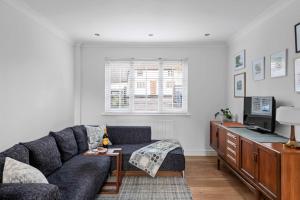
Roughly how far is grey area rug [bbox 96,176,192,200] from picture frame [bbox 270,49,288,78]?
2.07 meters

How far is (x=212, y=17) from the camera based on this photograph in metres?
3.41

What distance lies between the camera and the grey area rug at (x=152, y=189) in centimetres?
296

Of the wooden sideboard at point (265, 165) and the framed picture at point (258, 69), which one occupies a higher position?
the framed picture at point (258, 69)

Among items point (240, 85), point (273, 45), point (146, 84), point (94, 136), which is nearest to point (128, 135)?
point (94, 136)

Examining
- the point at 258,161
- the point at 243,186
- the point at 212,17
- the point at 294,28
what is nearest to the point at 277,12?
the point at 294,28

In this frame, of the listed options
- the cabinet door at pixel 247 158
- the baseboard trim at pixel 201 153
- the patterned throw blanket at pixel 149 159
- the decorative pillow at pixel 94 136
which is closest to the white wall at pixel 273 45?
the cabinet door at pixel 247 158

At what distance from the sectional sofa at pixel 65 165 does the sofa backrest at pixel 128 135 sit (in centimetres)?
15

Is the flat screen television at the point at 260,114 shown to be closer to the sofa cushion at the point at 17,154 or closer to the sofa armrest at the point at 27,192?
the sofa armrest at the point at 27,192

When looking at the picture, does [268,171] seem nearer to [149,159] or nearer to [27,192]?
[149,159]

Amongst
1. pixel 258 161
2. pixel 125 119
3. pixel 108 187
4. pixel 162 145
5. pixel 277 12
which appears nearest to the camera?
pixel 258 161

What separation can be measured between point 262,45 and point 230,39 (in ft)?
4.41

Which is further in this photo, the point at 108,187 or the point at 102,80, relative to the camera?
the point at 102,80

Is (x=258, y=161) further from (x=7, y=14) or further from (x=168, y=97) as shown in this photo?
(x=7, y=14)

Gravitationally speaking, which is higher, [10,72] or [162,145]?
[10,72]
